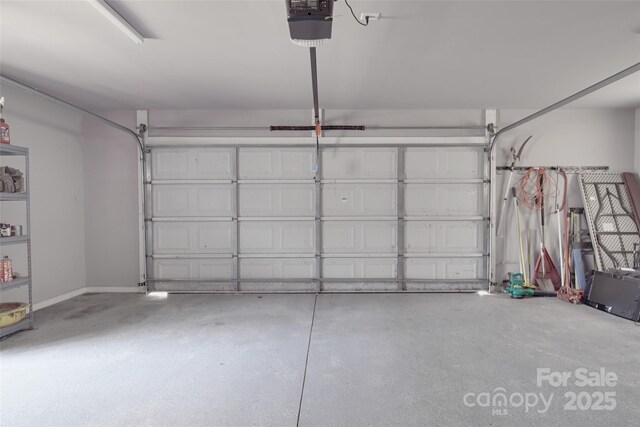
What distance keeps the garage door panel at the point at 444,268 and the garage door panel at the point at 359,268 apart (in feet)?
0.92

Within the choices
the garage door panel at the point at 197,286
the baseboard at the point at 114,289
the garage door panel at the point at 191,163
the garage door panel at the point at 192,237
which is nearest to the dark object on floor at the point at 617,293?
the garage door panel at the point at 197,286

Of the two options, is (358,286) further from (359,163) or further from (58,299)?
(58,299)

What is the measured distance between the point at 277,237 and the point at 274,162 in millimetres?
1148

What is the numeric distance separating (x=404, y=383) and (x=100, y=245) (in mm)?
4710

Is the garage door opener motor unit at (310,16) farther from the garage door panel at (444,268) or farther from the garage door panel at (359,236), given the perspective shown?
the garage door panel at (444,268)

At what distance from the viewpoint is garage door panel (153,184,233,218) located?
4391 mm

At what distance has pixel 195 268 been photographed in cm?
443

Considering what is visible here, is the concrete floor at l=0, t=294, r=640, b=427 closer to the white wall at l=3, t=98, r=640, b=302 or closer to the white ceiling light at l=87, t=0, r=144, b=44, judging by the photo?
the white wall at l=3, t=98, r=640, b=302

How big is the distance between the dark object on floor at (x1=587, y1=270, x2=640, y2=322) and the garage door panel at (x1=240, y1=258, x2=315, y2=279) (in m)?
3.72

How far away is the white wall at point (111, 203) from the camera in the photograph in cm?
440

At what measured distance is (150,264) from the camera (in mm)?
4410

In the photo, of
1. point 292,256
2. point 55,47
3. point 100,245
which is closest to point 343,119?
point 292,256

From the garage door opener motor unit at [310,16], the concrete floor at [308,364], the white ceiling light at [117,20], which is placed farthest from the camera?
the white ceiling light at [117,20]

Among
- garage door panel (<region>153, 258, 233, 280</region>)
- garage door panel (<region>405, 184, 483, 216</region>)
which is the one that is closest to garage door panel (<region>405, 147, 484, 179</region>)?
garage door panel (<region>405, 184, 483, 216</region>)
